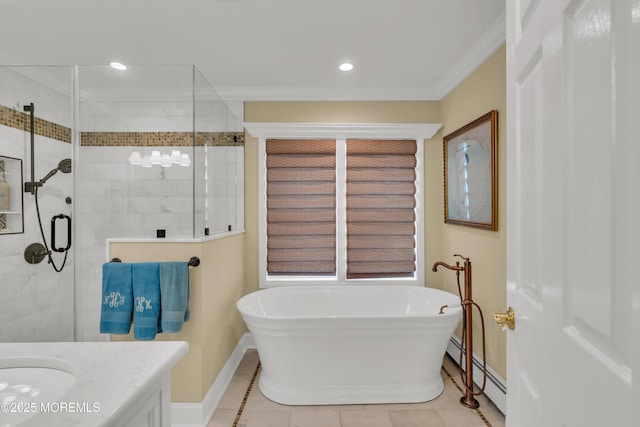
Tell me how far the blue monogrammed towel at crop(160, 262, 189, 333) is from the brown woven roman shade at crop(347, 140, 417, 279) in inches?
69.9

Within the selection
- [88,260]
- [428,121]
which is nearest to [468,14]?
[428,121]

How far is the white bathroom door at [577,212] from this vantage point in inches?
19.0

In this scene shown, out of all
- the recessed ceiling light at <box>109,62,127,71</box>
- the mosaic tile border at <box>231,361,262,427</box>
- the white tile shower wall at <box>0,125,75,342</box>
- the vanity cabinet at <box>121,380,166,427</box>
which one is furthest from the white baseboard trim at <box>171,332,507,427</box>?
the recessed ceiling light at <box>109,62,127,71</box>

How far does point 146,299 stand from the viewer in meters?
2.02

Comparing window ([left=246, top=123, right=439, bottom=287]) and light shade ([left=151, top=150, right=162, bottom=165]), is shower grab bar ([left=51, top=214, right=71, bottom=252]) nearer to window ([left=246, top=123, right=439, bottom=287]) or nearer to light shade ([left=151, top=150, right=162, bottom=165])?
light shade ([left=151, top=150, right=162, bottom=165])

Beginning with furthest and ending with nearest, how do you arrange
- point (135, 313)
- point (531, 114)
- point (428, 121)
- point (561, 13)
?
point (428, 121) < point (135, 313) < point (531, 114) < point (561, 13)

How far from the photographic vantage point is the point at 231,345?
2.82m

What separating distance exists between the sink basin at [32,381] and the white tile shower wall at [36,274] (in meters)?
1.54

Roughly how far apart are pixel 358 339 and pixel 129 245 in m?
1.63

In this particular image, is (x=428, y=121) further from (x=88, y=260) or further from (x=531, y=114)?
(x=88, y=260)

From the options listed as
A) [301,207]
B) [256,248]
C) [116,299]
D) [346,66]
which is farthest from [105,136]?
[346,66]

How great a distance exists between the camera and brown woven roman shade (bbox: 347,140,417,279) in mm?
3404

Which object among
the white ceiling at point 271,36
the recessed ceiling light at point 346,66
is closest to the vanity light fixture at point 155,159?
the white ceiling at point 271,36

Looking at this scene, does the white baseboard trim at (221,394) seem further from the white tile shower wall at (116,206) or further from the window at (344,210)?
the window at (344,210)
